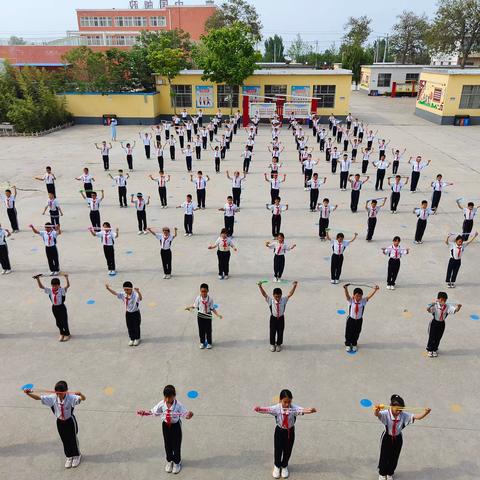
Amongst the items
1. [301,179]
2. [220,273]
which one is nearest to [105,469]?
[220,273]

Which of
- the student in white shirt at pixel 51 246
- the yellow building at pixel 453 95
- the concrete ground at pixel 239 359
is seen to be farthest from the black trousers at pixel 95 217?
the yellow building at pixel 453 95

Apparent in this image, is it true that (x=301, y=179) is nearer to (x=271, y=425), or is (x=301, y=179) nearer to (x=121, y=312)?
(x=121, y=312)

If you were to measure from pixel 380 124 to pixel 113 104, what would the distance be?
18.9 m

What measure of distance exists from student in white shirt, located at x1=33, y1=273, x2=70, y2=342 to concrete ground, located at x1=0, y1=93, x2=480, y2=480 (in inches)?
8.4

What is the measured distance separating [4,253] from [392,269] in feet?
27.8

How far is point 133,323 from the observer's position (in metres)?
7.25

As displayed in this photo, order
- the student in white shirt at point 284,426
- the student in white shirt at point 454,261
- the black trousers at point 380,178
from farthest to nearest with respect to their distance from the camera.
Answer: the black trousers at point 380,178 < the student in white shirt at point 454,261 < the student in white shirt at point 284,426

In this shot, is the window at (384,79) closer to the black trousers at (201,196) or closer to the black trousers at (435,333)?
the black trousers at (201,196)

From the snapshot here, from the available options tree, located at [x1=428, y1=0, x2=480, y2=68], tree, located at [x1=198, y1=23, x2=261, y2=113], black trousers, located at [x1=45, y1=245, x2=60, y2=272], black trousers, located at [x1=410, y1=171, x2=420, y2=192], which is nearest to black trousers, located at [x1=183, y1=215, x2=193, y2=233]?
black trousers, located at [x1=45, y1=245, x2=60, y2=272]

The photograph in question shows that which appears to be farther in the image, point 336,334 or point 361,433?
point 336,334

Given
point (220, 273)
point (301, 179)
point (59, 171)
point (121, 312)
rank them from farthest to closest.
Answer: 1. point (59, 171)
2. point (301, 179)
3. point (220, 273)
4. point (121, 312)

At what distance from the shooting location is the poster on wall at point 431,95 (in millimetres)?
30981

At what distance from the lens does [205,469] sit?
205 inches

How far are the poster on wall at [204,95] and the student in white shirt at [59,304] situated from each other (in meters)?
25.9
